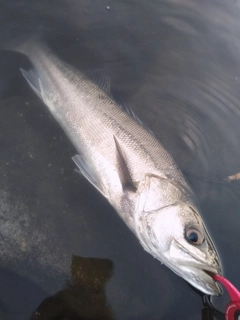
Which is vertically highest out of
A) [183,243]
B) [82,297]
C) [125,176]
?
[125,176]

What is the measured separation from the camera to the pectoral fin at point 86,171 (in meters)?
3.06

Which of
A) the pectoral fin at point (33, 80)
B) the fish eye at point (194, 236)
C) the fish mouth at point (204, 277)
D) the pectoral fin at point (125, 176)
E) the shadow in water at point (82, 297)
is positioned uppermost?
the pectoral fin at point (33, 80)

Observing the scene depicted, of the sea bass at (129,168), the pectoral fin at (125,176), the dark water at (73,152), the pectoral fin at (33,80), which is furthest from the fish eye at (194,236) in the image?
the pectoral fin at (33,80)

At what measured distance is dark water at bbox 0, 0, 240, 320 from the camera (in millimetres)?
2912

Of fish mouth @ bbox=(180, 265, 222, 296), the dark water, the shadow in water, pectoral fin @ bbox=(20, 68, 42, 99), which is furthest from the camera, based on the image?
pectoral fin @ bbox=(20, 68, 42, 99)

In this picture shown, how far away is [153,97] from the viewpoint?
13.0ft

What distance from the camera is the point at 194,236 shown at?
96.0 inches

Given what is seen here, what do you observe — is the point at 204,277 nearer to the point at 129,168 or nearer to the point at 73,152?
the point at 129,168

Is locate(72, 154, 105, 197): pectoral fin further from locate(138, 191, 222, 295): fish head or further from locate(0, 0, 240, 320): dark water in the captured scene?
locate(138, 191, 222, 295): fish head

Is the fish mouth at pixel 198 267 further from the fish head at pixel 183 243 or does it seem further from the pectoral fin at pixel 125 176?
the pectoral fin at pixel 125 176

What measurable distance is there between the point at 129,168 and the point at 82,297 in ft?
4.01

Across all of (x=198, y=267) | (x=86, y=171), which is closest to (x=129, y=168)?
(x=86, y=171)

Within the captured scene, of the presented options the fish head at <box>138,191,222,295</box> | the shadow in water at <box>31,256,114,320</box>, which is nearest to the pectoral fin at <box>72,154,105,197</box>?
the fish head at <box>138,191,222,295</box>

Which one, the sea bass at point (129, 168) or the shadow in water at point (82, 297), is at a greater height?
the sea bass at point (129, 168)
